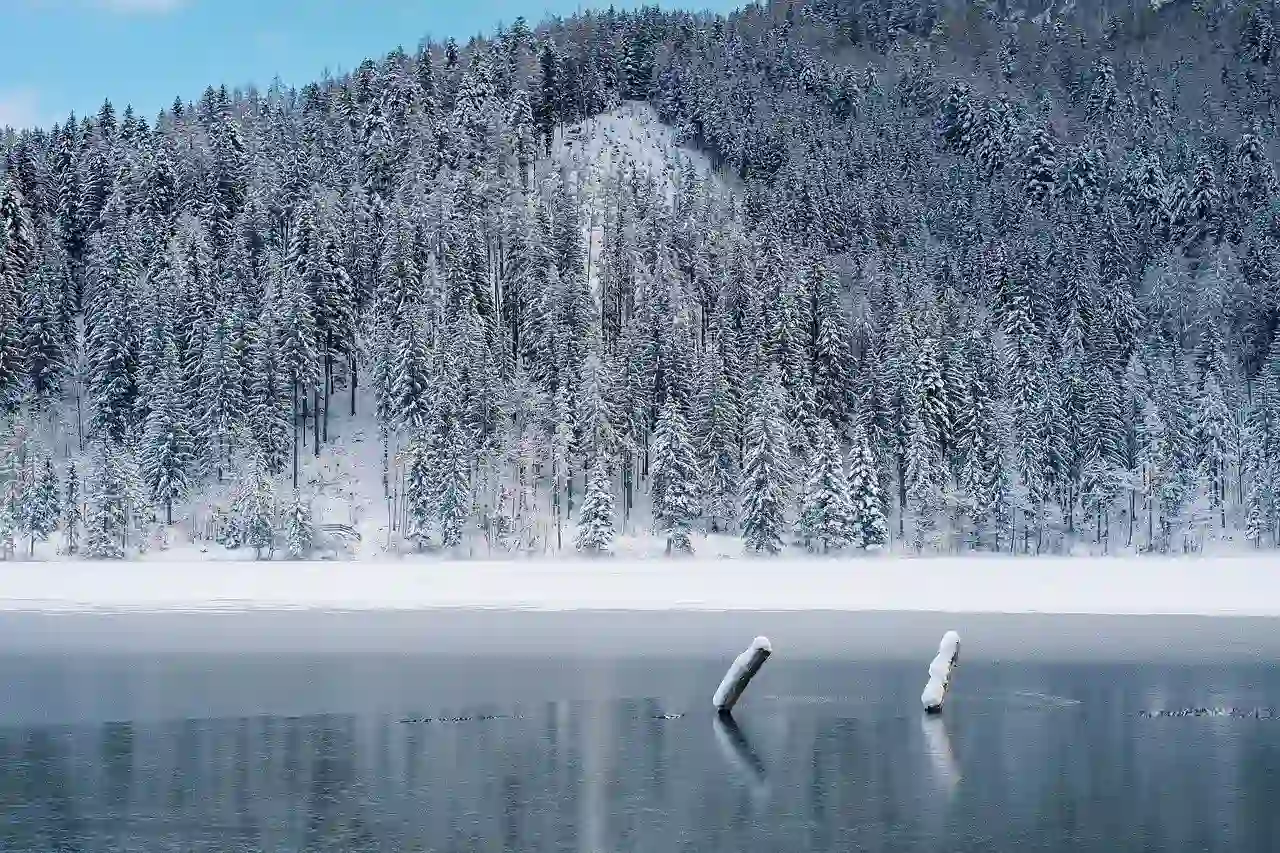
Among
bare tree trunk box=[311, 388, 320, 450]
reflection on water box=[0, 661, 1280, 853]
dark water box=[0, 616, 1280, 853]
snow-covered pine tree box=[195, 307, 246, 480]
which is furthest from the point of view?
bare tree trunk box=[311, 388, 320, 450]

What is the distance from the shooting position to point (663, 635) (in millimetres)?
38500

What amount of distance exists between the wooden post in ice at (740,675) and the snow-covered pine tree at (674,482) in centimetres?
5668

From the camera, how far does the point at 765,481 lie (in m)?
82.0

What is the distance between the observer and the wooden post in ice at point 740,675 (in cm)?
2394

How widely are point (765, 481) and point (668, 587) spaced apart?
23807 millimetres

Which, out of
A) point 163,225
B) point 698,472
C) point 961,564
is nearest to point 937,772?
point 961,564

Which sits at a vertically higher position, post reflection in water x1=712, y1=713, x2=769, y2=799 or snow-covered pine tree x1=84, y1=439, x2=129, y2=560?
snow-covered pine tree x1=84, y1=439, x2=129, y2=560

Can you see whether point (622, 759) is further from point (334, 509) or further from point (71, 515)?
point (334, 509)

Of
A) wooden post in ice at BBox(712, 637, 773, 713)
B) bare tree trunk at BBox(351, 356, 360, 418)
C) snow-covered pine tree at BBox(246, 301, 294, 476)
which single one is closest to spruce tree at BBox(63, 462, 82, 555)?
snow-covered pine tree at BBox(246, 301, 294, 476)

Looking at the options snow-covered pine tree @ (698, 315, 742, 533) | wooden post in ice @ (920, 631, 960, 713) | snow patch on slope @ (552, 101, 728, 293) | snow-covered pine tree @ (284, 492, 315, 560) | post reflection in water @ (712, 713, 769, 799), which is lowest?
post reflection in water @ (712, 713, 769, 799)

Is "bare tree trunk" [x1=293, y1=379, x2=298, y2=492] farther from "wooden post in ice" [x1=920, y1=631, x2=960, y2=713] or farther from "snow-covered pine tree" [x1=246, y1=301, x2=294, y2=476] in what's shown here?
"wooden post in ice" [x1=920, y1=631, x2=960, y2=713]

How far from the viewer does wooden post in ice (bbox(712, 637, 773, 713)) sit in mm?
23938

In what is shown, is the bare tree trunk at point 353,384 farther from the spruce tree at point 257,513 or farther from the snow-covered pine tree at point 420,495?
the spruce tree at point 257,513

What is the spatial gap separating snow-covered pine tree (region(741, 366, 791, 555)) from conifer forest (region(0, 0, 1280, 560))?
28 cm
